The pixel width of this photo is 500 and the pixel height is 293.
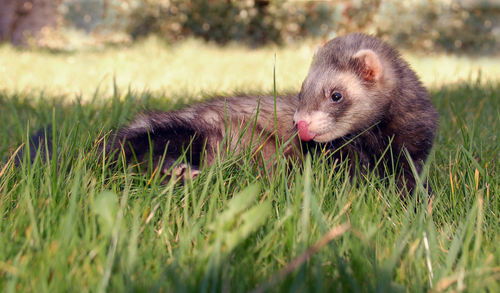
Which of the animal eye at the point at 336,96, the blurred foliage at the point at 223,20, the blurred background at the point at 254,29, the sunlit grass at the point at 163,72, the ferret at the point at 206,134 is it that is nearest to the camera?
the ferret at the point at 206,134

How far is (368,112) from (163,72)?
17.3ft

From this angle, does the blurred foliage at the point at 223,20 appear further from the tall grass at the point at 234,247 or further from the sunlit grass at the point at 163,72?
the tall grass at the point at 234,247

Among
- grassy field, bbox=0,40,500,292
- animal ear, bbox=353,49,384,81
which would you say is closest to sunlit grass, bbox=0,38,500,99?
animal ear, bbox=353,49,384,81

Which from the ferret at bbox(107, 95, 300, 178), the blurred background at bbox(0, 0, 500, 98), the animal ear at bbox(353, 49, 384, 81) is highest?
the animal ear at bbox(353, 49, 384, 81)

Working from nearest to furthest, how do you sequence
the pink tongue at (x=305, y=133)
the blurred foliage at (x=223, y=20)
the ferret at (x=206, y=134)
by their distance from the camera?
the ferret at (x=206, y=134), the pink tongue at (x=305, y=133), the blurred foliage at (x=223, y=20)

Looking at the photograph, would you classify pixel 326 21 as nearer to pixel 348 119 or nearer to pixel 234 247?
pixel 348 119

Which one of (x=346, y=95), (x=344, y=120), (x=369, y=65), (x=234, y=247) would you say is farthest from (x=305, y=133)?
(x=234, y=247)

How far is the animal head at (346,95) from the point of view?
277 cm

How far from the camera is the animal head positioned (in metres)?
2.77

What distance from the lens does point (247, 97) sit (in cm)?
320

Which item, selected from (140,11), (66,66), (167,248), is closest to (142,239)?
(167,248)

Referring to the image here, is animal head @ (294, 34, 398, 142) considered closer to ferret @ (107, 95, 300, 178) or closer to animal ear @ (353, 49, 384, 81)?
animal ear @ (353, 49, 384, 81)

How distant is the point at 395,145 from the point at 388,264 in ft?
5.17

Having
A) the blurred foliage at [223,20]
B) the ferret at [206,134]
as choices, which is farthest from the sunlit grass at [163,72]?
the blurred foliage at [223,20]
